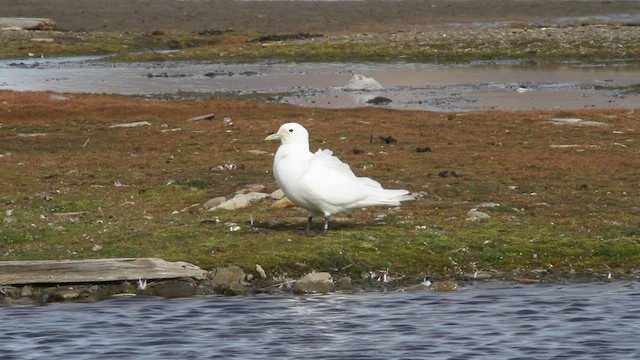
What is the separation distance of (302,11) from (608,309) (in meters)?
87.3

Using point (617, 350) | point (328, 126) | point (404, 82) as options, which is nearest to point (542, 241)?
point (617, 350)

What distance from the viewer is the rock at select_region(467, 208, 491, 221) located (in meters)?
18.3

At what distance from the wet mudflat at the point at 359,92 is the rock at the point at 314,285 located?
24.4 metres

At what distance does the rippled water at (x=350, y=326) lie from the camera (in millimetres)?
13148

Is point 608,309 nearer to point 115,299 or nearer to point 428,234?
→ point 428,234

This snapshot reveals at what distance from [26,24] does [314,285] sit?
2849 inches

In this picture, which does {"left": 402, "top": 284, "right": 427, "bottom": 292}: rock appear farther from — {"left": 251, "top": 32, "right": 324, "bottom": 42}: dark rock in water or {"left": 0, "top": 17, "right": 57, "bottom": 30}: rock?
{"left": 0, "top": 17, "right": 57, "bottom": 30}: rock

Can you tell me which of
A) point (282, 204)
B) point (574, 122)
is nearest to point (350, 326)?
point (282, 204)

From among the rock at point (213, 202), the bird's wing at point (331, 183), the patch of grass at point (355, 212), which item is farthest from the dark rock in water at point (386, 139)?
the bird's wing at point (331, 183)

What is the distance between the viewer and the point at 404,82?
5347 centimetres

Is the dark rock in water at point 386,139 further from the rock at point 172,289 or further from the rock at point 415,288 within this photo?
the rock at point 172,289

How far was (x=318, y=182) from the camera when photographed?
16266mm

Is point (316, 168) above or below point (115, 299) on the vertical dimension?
above

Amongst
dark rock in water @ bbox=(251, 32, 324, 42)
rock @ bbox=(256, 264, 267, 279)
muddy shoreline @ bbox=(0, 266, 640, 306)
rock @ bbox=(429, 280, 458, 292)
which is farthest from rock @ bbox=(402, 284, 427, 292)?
dark rock in water @ bbox=(251, 32, 324, 42)
